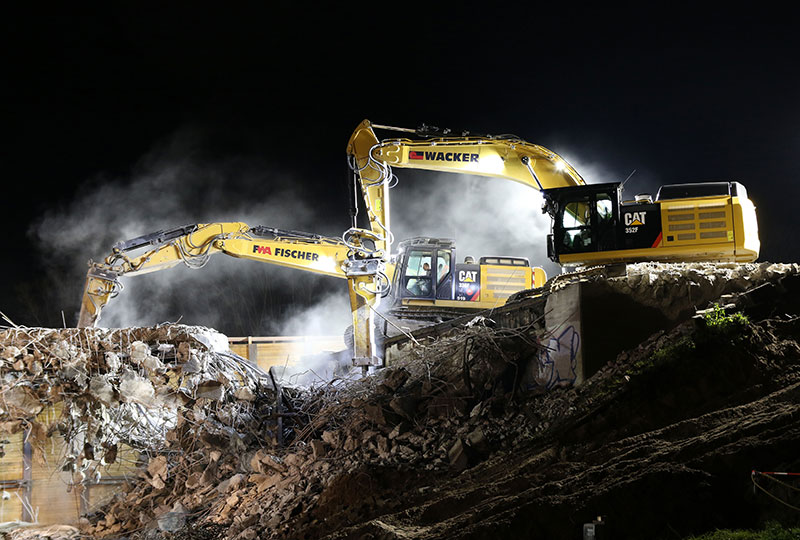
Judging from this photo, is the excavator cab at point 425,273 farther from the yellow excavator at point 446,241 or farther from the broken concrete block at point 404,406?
the broken concrete block at point 404,406

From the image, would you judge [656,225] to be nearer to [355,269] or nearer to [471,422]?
[471,422]

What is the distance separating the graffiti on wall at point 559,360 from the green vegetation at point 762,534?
12.2ft

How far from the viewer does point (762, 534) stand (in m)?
4.84

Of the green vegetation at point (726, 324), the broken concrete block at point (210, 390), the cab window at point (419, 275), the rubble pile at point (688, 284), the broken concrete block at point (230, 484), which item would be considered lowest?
the broken concrete block at point (230, 484)

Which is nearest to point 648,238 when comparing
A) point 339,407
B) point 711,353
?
point 711,353

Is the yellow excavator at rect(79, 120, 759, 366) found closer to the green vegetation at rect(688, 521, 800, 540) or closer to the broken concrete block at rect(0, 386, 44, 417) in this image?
the broken concrete block at rect(0, 386, 44, 417)

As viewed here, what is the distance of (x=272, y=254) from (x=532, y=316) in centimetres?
613

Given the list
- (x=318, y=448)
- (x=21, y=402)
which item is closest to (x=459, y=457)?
(x=318, y=448)

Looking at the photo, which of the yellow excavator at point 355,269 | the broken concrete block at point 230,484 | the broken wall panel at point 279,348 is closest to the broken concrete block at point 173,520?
the broken concrete block at point 230,484

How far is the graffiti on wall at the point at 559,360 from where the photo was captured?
893cm

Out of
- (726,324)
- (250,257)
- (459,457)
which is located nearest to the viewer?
(726,324)

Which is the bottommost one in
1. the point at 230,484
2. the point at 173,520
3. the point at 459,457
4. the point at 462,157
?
the point at 173,520

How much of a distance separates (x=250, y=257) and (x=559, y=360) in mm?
7287

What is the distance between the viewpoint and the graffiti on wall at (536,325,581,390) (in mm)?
8930
